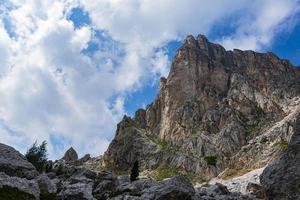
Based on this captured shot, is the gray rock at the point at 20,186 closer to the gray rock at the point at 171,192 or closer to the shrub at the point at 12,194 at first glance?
the shrub at the point at 12,194

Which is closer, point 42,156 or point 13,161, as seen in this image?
point 13,161

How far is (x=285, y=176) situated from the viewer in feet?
92.0

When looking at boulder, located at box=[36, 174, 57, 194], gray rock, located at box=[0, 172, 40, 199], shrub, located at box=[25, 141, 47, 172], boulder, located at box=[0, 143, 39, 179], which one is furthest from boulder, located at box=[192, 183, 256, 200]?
shrub, located at box=[25, 141, 47, 172]

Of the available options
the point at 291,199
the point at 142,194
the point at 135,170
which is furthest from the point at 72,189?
the point at 135,170

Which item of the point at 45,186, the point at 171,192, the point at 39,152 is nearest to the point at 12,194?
the point at 45,186

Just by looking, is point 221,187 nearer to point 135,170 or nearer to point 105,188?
point 105,188

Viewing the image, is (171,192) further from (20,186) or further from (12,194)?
(12,194)

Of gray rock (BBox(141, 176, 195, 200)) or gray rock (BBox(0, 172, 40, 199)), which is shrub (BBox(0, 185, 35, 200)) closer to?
gray rock (BBox(0, 172, 40, 199))

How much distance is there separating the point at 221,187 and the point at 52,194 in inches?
1332

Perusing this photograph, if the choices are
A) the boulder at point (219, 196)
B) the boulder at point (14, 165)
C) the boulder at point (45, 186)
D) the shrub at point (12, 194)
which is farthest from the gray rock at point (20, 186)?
the boulder at point (219, 196)

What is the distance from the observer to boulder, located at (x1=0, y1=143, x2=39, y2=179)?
60438 mm

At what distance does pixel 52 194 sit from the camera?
2067 inches

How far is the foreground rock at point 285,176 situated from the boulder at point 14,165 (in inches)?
1528

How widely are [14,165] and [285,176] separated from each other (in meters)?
42.4
